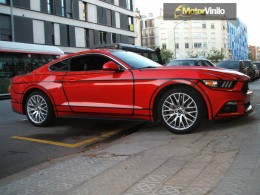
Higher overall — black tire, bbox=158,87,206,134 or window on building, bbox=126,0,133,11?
window on building, bbox=126,0,133,11

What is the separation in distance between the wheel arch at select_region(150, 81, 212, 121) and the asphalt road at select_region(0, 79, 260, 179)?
1.83 ft

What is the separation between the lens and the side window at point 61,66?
7441 mm

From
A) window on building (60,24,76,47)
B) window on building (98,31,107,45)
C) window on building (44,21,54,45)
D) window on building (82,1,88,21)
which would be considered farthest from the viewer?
window on building (98,31,107,45)

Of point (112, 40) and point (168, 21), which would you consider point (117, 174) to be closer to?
point (112, 40)

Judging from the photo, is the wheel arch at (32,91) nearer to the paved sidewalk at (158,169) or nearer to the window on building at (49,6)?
the paved sidewalk at (158,169)

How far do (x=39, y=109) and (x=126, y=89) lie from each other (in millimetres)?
2261

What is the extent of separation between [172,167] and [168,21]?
11044 centimetres

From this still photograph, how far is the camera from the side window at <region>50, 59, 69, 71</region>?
7.44m

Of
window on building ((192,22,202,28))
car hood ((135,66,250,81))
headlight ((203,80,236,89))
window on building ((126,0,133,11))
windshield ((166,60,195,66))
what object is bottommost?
headlight ((203,80,236,89))

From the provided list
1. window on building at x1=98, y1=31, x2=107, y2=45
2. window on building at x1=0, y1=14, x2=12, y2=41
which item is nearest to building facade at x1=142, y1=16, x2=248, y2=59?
window on building at x1=98, y1=31, x2=107, y2=45

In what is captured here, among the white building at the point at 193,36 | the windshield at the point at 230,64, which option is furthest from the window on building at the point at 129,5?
the white building at the point at 193,36

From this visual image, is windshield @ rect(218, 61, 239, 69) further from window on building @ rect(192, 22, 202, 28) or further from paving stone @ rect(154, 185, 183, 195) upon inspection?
window on building @ rect(192, 22, 202, 28)

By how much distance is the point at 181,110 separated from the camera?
611 cm

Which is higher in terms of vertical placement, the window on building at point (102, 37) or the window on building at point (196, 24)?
the window on building at point (196, 24)
